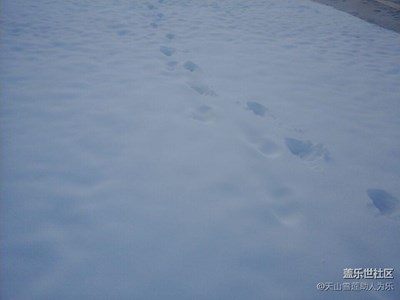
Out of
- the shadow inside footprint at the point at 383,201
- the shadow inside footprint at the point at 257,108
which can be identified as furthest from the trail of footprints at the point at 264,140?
the shadow inside footprint at the point at 383,201

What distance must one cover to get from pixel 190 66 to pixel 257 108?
1227mm

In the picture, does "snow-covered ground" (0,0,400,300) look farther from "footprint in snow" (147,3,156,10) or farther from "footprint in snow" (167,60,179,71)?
"footprint in snow" (147,3,156,10)

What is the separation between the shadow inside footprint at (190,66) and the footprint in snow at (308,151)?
168cm

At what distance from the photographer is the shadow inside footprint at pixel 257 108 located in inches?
112

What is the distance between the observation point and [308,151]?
7.98 ft

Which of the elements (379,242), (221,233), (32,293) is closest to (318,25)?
(379,242)

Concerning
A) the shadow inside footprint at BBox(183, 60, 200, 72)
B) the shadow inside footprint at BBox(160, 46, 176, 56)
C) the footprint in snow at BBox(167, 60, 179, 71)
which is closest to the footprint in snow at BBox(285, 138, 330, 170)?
the shadow inside footprint at BBox(183, 60, 200, 72)

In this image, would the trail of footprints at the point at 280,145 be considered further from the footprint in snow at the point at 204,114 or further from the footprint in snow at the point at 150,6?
the footprint in snow at the point at 150,6

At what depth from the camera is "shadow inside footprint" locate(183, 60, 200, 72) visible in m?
3.58

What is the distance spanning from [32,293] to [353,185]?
2242mm

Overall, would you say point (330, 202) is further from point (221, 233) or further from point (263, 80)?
point (263, 80)

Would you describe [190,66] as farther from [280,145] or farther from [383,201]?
[383,201]
